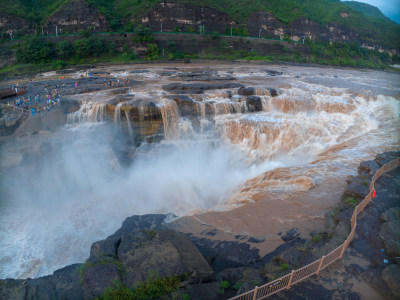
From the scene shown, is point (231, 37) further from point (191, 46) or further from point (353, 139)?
point (353, 139)

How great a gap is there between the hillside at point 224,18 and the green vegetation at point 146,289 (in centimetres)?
5098

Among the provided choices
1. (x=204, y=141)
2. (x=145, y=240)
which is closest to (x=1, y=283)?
(x=145, y=240)

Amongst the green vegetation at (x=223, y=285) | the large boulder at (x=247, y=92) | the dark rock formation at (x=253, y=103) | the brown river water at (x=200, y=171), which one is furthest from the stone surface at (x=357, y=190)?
the large boulder at (x=247, y=92)

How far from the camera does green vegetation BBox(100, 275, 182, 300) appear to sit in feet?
18.6

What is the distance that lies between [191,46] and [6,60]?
2868 cm

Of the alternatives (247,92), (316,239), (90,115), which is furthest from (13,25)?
(316,239)

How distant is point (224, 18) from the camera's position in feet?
184

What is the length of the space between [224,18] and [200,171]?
166 ft

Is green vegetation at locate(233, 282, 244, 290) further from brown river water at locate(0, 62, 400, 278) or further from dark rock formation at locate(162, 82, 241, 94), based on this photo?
dark rock formation at locate(162, 82, 241, 94)

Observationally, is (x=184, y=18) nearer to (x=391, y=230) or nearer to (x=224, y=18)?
(x=224, y=18)

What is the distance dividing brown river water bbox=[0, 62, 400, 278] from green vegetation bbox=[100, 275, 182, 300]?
2.80 meters

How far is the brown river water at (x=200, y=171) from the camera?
386 inches

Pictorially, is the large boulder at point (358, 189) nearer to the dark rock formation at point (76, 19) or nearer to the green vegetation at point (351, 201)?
the green vegetation at point (351, 201)

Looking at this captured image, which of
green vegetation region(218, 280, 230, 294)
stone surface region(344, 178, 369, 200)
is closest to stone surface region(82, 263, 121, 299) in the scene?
green vegetation region(218, 280, 230, 294)
